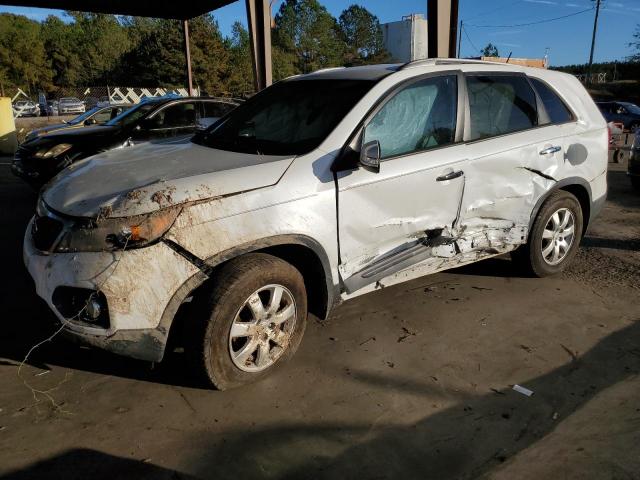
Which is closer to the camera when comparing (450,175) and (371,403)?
(371,403)

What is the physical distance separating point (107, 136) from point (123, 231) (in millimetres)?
6201

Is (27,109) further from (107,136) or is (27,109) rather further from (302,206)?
(302,206)

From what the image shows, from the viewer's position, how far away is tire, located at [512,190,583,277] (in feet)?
14.4

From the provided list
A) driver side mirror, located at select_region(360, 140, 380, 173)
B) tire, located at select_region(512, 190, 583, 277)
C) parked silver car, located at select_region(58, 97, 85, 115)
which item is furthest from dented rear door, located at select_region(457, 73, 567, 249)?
parked silver car, located at select_region(58, 97, 85, 115)

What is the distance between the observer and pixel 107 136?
809 centimetres

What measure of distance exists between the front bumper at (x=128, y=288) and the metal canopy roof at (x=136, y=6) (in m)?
12.9

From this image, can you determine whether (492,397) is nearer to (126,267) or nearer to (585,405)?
(585,405)

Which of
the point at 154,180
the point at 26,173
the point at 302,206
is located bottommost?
the point at 26,173

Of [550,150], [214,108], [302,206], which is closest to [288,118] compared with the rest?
[302,206]

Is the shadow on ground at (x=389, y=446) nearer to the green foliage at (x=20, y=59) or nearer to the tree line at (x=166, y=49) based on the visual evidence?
the tree line at (x=166, y=49)

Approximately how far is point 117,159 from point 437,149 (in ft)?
7.30

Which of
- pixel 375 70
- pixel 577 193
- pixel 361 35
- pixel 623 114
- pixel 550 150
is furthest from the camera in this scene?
pixel 361 35

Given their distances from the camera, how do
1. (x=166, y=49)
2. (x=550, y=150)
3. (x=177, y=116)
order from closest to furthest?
(x=550, y=150)
(x=177, y=116)
(x=166, y=49)

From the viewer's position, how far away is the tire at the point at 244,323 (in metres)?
2.77
